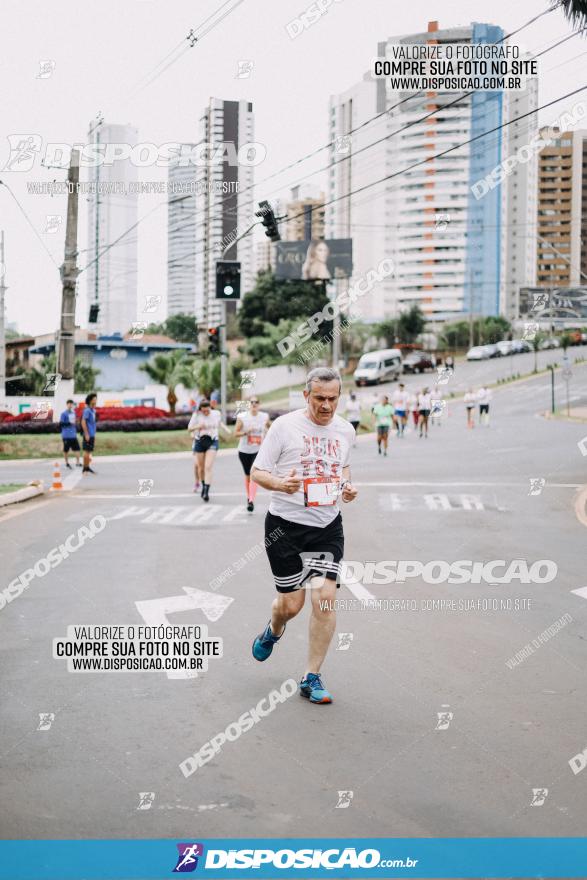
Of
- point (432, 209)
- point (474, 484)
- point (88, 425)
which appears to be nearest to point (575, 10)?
point (474, 484)

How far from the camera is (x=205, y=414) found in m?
16.1

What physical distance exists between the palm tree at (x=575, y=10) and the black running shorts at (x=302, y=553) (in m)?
8.29

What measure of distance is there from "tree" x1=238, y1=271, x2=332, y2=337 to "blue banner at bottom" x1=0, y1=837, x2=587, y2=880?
70799 millimetres

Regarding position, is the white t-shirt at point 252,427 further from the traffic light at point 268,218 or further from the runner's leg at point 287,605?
the runner's leg at point 287,605

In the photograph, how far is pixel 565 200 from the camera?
5017 inches

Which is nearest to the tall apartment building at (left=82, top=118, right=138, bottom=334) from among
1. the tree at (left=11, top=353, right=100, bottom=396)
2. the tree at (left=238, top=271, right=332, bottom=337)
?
the tree at (left=11, top=353, right=100, bottom=396)

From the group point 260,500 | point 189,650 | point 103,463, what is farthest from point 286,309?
point 189,650

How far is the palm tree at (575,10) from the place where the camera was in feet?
37.6

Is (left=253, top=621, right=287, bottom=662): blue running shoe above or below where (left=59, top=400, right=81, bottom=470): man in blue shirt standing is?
below

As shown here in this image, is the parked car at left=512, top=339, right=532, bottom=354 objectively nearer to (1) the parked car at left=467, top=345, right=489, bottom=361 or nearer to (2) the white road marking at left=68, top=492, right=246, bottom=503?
(1) the parked car at left=467, top=345, right=489, bottom=361

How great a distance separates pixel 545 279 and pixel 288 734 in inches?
5562

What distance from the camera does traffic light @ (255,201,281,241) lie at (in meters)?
21.6

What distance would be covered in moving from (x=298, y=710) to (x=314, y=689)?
204 mm

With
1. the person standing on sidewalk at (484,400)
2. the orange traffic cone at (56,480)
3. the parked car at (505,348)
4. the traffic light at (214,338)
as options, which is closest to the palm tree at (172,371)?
the traffic light at (214,338)
